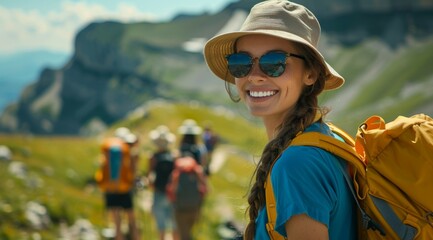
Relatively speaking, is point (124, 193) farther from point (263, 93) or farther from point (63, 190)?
point (263, 93)

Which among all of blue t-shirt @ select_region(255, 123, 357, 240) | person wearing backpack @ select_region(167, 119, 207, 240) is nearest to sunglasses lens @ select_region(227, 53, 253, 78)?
blue t-shirt @ select_region(255, 123, 357, 240)

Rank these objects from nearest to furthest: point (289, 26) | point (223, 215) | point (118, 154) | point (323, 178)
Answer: point (323, 178) → point (289, 26) → point (118, 154) → point (223, 215)

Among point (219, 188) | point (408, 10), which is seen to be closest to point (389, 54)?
point (408, 10)

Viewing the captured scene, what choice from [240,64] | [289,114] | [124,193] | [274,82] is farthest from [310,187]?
[124,193]

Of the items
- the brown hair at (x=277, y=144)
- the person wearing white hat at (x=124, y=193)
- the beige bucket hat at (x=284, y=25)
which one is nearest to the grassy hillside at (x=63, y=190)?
the brown hair at (x=277, y=144)

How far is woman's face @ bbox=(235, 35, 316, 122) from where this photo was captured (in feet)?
10.8

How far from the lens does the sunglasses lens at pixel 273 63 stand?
3.22m

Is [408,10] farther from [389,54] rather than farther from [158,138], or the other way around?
[158,138]

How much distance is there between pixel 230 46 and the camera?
146 inches

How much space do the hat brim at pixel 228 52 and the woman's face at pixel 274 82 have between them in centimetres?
11

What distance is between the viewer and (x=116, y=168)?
13062mm

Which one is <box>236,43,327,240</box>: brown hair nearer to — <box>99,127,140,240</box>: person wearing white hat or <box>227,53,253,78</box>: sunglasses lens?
<box>227,53,253,78</box>: sunglasses lens

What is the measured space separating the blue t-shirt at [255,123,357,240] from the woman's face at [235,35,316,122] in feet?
1.84

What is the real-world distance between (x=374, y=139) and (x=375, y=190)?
0.85ft
